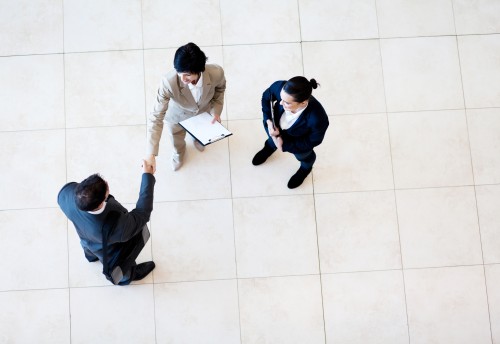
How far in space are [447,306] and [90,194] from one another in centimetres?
277

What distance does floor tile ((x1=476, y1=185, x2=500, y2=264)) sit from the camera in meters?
3.70

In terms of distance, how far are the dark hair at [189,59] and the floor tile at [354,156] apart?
163 centimetres

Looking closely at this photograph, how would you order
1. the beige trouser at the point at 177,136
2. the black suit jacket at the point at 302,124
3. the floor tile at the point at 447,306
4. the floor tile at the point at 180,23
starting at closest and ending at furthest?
the black suit jacket at the point at 302,124 → the beige trouser at the point at 177,136 → the floor tile at the point at 447,306 → the floor tile at the point at 180,23

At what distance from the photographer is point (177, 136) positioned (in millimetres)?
3400

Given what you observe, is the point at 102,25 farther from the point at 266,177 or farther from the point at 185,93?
the point at 266,177

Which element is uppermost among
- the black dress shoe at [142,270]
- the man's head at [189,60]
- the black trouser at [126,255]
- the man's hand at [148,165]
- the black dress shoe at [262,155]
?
the man's head at [189,60]

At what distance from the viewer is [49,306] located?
3.50m

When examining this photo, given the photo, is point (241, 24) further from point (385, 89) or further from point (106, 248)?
point (106, 248)

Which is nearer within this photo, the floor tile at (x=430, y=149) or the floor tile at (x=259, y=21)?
the floor tile at (x=430, y=149)

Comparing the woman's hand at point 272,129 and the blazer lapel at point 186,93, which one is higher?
the blazer lapel at point 186,93

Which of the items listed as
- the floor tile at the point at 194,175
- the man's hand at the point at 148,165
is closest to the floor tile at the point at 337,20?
the floor tile at the point at 194,175

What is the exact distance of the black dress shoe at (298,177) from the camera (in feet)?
11.8

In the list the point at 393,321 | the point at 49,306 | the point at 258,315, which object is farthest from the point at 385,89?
the point at 49,306

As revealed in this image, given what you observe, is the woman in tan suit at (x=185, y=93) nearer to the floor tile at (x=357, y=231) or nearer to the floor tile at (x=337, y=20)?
the floor tile at (x=357, y=231)
